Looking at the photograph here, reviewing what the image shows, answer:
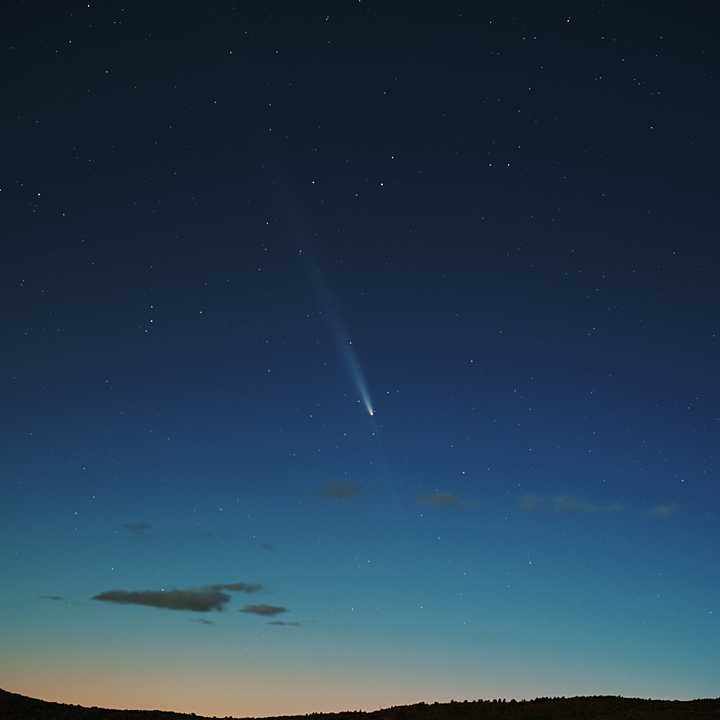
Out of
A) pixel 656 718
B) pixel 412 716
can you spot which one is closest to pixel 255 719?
pixel 412 716

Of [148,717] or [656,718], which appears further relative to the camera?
[148,717]

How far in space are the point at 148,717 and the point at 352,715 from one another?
1314 cm

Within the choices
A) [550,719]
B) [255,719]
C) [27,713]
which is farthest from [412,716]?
[27,713]

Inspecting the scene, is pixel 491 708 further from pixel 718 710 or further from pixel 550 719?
pixel 718 710

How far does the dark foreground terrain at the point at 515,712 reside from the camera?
42.2 meters

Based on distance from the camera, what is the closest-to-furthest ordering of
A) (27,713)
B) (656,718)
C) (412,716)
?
(656,718) < (412,716) < (27,713)

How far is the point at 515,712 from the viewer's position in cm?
4538

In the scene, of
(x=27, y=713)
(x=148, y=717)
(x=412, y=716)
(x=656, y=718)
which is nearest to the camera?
(x=656, y=718)

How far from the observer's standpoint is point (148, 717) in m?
52.2

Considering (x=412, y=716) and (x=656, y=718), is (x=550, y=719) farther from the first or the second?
(x=412, y=716)

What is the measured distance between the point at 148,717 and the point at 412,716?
17.1 m

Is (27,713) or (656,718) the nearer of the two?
(656,718)

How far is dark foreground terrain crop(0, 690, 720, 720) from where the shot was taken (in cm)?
4220

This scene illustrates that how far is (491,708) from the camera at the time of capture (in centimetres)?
4731
